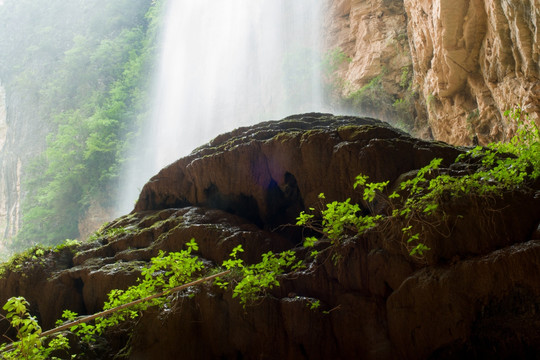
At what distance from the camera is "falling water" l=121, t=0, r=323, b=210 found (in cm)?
1991

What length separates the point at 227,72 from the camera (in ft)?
77.1

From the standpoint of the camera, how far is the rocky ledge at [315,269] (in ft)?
12.4

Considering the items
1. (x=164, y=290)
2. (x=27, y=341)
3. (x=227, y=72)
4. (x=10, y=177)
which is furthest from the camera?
(x=10, y=177)

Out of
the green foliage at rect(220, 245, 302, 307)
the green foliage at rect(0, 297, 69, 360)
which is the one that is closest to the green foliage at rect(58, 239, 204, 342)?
the green foliage at rect(0, 297, 69, 360)

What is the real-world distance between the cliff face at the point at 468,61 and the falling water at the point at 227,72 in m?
5.29

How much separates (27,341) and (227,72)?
21461mm

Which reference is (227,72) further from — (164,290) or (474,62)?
(164,290)

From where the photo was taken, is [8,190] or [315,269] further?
[8,190]

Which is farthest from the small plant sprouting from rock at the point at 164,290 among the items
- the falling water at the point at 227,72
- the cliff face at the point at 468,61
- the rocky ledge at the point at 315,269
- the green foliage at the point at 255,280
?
the falling water at the point at 227,72

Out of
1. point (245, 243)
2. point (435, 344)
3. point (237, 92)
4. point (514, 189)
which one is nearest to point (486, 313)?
point (435, 344)

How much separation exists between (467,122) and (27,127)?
2850 centimetres

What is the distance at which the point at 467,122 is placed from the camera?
10.5m

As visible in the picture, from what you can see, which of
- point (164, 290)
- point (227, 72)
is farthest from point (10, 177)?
point (164, 290)

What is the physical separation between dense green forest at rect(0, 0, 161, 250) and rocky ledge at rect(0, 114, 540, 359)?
16488 millimetres
